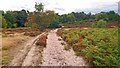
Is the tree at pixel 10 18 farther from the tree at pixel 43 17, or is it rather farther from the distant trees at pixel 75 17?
the distant trees at pixel 75 17

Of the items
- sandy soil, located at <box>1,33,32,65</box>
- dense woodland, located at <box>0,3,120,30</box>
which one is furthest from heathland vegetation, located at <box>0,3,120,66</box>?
sandy soil, located at <box>1,33,32,65</box>

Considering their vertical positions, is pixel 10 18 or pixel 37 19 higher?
pixel 37 19

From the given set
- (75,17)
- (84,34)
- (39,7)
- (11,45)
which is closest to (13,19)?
(39,7)

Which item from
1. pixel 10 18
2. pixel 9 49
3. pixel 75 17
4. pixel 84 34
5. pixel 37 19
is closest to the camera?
pixel 9 49

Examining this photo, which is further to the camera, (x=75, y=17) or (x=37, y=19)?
(x=75, y=17)

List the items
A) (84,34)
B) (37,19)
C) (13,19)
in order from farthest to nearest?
(13,19)
(37,19)
(84,34)

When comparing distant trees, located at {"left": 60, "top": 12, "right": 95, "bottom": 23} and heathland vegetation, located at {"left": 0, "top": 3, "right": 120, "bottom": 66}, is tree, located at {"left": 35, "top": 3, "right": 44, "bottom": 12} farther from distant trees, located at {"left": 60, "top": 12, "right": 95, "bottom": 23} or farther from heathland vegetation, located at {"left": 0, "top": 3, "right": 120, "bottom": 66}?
distant trees, located at {"left": 60, "top": 12, "right": 95, "bottom": 23}

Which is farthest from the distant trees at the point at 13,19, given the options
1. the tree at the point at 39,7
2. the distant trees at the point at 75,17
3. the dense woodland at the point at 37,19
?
the distant trees at the point at 75,17

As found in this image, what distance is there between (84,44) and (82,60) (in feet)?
23.0

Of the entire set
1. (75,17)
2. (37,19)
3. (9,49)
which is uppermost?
(9,49)

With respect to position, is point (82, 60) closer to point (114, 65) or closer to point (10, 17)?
point (114, 65)

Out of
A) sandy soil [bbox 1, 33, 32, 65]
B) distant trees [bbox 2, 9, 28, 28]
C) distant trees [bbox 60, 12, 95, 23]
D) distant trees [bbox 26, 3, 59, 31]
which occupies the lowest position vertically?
distant trees [bbox 60, 12, 95, 23]

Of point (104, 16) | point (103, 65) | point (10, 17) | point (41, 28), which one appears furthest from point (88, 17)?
point (103, 65)

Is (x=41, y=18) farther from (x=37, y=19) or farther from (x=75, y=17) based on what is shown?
(x=75, y=17)
